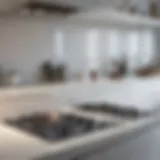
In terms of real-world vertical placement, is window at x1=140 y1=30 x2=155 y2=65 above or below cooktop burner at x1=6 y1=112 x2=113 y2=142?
above

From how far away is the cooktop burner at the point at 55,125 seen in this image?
53.5 inches

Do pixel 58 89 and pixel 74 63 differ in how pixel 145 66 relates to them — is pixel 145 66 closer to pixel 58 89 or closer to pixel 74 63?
pixel 74 63

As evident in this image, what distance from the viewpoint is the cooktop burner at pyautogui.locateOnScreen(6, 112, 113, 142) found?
136 cm

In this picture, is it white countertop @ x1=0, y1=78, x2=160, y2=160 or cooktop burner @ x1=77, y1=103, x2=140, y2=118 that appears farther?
cooktop burner @ x1=77, y1=103, x2=140, y2=118

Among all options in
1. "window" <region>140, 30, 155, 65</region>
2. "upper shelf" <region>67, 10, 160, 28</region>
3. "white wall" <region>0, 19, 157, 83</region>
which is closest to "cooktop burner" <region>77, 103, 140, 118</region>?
"white wall" <region>0, 19, 157, 83</region>

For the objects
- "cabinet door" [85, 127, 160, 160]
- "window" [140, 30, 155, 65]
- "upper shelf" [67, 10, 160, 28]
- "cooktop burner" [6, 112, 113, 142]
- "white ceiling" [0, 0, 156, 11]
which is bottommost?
"cabinet door" [85, 127, 160, 160]

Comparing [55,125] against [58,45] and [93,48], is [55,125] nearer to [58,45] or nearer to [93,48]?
[58,45]

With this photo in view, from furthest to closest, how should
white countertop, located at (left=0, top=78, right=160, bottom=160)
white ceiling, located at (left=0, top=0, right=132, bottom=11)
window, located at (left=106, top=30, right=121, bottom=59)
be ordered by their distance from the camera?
window, located at (left=106, top=30, right=121, bottom=59), white ceiling, located at (left=0, top=0, right=132, bottom=11), white countertop, located at (left=0, top=78, right=160, bottom=160)

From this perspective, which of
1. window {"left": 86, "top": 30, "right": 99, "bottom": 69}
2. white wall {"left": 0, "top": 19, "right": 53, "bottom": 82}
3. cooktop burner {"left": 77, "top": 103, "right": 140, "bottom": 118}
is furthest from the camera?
window {"left": 86, "top": 30, "right": 99, "bottom": 69}

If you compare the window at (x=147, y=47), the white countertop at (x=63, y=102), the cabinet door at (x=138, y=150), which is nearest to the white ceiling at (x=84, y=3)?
the white countertop at (x=63, y=102)

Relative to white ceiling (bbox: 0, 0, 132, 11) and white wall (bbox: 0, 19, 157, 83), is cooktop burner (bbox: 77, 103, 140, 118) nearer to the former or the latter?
white wall (bbox: 0, 19, 157, 83)

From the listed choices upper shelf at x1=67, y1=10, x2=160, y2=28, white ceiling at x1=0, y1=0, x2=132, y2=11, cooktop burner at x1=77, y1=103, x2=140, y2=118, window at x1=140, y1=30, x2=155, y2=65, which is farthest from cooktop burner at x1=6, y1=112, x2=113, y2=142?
window at x1=140, y1=30, x2=155, y2=65

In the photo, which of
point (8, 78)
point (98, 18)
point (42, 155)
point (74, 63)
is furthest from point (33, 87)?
point (42, 155)

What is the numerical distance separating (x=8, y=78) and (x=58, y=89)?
346mm
